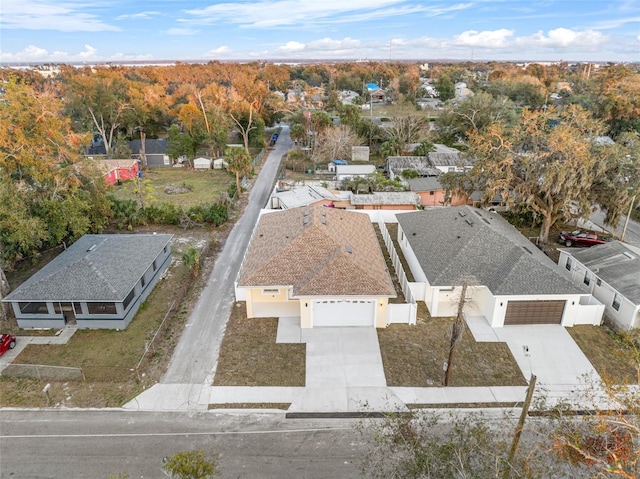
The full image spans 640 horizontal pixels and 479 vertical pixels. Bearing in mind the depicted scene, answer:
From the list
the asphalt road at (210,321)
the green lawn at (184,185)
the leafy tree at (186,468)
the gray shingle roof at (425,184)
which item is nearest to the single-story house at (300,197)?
the asphalt road at (210,321)

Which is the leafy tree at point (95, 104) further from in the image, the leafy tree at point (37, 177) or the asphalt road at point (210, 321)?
the asphalt road at point (210, 321)

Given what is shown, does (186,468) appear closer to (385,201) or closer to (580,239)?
(580,239)

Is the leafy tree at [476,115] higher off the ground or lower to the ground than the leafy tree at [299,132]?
higher

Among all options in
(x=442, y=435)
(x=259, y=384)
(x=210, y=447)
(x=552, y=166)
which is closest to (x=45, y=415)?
(x=210, y=447)

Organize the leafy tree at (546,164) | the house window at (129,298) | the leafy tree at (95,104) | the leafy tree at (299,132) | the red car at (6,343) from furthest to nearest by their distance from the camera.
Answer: the leafy tree at (299,132), the leafy tree at (95,104), the leafy tree at (546,164), the house window at (129,298), the red car at (6,343)

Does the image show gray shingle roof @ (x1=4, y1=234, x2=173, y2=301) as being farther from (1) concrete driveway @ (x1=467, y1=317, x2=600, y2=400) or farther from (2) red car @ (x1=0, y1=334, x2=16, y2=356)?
(1) concrete driveway @ (x1=467, y1=317, x2=600, y2=400)

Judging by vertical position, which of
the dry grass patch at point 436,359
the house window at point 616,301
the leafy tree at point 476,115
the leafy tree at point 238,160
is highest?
the leafy tree at point 476,115

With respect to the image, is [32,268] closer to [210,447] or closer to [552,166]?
[210,447]
